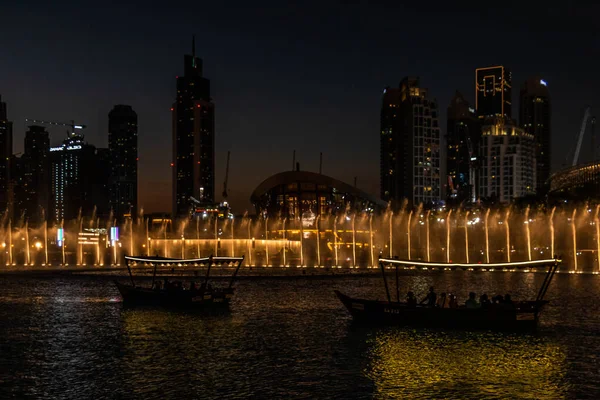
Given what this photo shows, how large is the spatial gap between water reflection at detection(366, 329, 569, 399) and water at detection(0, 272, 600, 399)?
4 cm

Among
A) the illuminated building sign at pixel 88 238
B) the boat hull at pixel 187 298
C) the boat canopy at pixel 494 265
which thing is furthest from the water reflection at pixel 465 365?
the illuminated building sign at pixel 88 238

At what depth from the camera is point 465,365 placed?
89.8 feet

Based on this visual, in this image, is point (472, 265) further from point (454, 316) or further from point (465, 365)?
point (465, 365)

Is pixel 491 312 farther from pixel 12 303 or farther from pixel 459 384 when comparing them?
pixel 12 303

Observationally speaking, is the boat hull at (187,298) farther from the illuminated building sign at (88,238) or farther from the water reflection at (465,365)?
the illuminated building sign at (88,238)

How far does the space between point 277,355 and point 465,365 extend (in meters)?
8.13

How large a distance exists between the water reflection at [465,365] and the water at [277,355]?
0.04 metres

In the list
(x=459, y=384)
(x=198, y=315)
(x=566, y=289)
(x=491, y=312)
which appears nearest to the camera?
(x=459, y=384)

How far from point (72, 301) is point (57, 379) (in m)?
26.5

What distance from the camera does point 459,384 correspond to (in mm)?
24125

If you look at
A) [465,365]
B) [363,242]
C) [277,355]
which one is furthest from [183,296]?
[363,242]

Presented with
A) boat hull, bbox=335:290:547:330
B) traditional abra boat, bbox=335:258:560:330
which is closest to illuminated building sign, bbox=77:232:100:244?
traditional abra boat, bbox=335:258:560:330

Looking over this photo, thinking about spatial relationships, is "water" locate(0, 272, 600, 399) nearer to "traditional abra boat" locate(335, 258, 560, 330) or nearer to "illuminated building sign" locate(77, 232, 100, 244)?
"traditional abra boat" locate(335, 258, 560, 330)

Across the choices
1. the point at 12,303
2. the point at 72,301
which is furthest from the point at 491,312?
the point at 12,303
